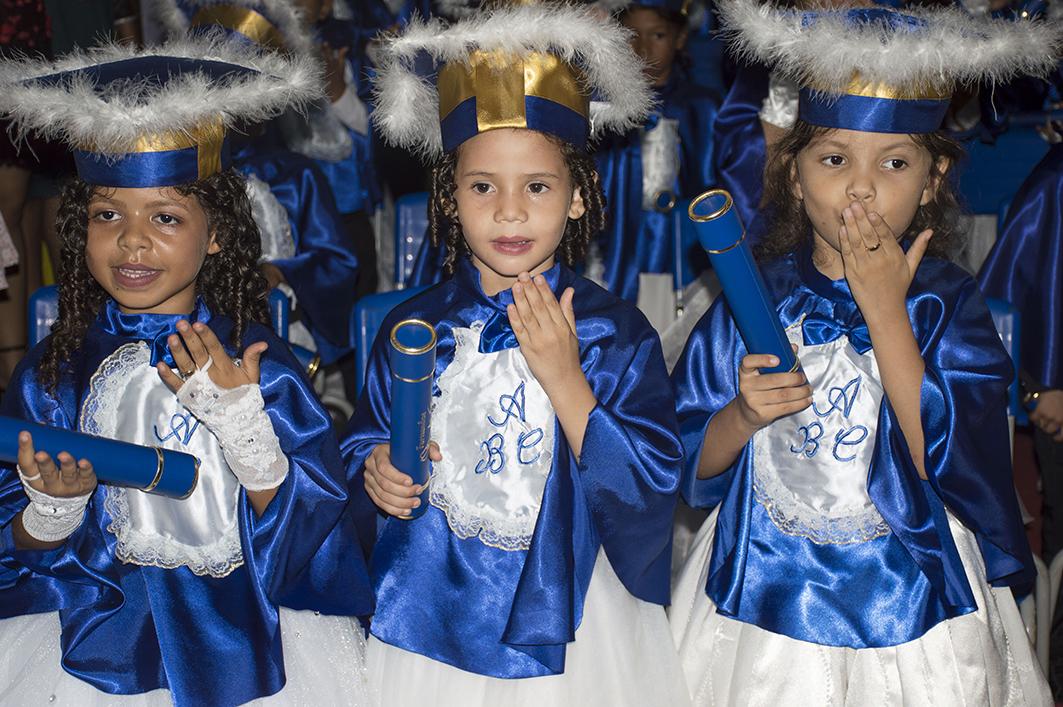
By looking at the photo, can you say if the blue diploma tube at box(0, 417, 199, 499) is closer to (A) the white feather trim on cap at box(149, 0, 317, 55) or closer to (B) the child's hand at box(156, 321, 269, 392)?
(B) the child's hand at box(156, 321, 269, 392)

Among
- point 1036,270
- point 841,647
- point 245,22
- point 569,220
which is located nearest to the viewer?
point 841,647

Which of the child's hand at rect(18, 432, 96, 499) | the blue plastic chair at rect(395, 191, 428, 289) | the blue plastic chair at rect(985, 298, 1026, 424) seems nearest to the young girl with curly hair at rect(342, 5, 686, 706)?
the child's hand at rect(18, 432, 96, 499)

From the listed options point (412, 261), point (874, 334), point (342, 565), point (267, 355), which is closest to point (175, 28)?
point (412, 261)

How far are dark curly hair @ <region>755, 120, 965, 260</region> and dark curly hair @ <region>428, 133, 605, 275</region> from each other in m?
0.32

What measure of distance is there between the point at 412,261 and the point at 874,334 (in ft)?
5.50

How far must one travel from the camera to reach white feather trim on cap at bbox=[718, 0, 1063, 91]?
203 centimetres

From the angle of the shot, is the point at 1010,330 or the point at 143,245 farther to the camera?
the point at 1010,330

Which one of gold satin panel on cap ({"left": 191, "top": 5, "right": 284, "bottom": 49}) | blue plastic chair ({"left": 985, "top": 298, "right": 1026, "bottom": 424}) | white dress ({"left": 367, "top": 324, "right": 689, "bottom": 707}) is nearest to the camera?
white dress ({"left": 367, "top": 324, "right": 689, "bottom": 707})

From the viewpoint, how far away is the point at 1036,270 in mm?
3107

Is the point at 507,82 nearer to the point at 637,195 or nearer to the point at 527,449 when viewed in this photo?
the point at 527,449

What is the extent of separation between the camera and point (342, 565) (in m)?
2.18

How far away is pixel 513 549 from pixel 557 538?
0.27ft

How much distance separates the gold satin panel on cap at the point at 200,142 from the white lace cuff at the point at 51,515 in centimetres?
59

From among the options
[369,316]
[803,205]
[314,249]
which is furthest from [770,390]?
[314,249]
